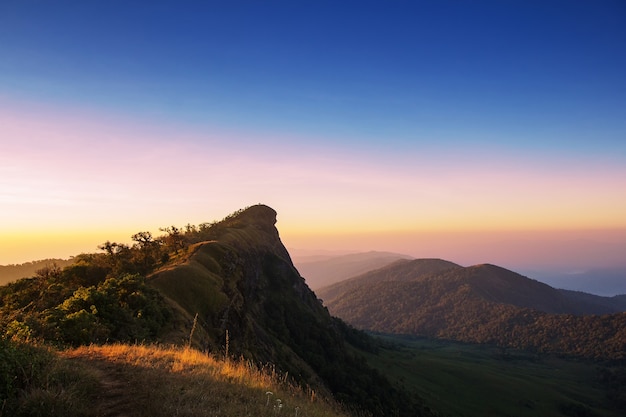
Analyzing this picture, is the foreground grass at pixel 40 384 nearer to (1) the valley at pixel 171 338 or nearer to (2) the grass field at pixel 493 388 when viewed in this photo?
(1) the valley at pixel 171 338

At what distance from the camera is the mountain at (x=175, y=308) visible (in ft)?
52.1

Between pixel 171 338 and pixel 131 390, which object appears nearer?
pixel 131 390

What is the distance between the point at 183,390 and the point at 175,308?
1585cm

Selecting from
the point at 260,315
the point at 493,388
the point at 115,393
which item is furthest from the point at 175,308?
the point at 493,388

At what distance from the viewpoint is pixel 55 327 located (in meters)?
14.1

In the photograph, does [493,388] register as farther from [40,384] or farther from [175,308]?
[40,384]

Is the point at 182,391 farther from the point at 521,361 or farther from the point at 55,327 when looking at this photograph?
the point at 521,361

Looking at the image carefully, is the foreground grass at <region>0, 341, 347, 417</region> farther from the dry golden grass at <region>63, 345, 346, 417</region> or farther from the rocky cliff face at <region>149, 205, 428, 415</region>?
the rocky cliff face at <region>149, 205, 428, 415</region>

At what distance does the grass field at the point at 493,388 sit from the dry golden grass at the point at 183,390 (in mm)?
105643

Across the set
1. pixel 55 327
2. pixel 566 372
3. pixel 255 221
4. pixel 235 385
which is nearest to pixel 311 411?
pixel 235 385

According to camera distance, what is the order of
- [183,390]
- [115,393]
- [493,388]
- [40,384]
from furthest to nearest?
[493,388], [183,390], [115,393], [40,384]

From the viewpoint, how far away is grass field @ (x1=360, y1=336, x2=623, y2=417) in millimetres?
112938

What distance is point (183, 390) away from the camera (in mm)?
8047

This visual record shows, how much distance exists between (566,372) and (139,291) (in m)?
222
